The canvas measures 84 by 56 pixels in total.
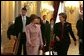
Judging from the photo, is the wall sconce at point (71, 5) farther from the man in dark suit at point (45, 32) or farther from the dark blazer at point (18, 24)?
the dark blazer at point (18, 24)

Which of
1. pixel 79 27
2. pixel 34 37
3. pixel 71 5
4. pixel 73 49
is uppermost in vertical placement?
pixel 71 5

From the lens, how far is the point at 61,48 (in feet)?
14.3

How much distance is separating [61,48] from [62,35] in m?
0.15

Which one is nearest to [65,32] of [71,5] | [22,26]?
[71,5]

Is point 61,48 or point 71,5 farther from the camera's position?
point 61,48

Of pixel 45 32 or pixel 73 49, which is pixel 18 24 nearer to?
pixel 45 32

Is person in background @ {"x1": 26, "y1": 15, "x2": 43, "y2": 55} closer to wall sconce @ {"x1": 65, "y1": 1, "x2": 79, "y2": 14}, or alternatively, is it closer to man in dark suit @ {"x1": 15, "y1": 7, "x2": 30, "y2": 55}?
man in dark suit @ {"x1": 15, "y1": 7, "x2": 30, "y2": 55}

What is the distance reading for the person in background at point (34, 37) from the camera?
4.21 metres

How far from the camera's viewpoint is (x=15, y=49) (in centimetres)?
427

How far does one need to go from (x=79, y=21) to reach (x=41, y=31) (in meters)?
0.44

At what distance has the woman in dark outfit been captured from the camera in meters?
4.28

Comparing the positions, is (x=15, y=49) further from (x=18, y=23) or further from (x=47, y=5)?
(x=47, y=5)

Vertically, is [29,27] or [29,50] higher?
[29,27]

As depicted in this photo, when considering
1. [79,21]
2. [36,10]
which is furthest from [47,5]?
[79,21]
